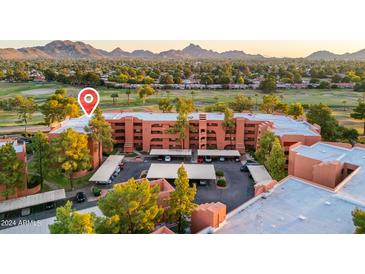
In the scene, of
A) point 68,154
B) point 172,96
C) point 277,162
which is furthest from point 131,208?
point 172,96

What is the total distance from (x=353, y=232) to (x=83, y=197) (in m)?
8.26

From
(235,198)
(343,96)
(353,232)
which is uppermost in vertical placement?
(343,96)

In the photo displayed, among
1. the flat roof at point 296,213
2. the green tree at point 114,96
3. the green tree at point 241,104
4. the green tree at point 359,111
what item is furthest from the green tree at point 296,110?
the flat roof at point 296,213

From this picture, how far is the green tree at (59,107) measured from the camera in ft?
58.9

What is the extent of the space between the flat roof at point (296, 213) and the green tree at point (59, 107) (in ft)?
43.3

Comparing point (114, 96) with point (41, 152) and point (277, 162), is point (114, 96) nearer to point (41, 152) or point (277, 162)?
point (41, 152)

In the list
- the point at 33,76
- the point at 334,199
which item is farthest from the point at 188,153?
the point at 33,76

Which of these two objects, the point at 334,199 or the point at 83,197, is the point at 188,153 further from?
the point at 334,199

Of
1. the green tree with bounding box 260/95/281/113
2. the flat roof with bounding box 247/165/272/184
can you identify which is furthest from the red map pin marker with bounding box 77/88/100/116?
the green tree with bounding box 260/95/281/113

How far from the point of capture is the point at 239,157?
15.6 meters

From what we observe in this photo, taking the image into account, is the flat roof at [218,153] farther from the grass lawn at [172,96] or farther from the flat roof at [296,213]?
the flat roof at [296,213]

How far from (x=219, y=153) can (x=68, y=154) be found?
663 cm

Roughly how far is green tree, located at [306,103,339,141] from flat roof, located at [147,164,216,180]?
624 centimetres

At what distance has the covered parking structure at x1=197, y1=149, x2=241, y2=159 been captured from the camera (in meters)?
15.1
